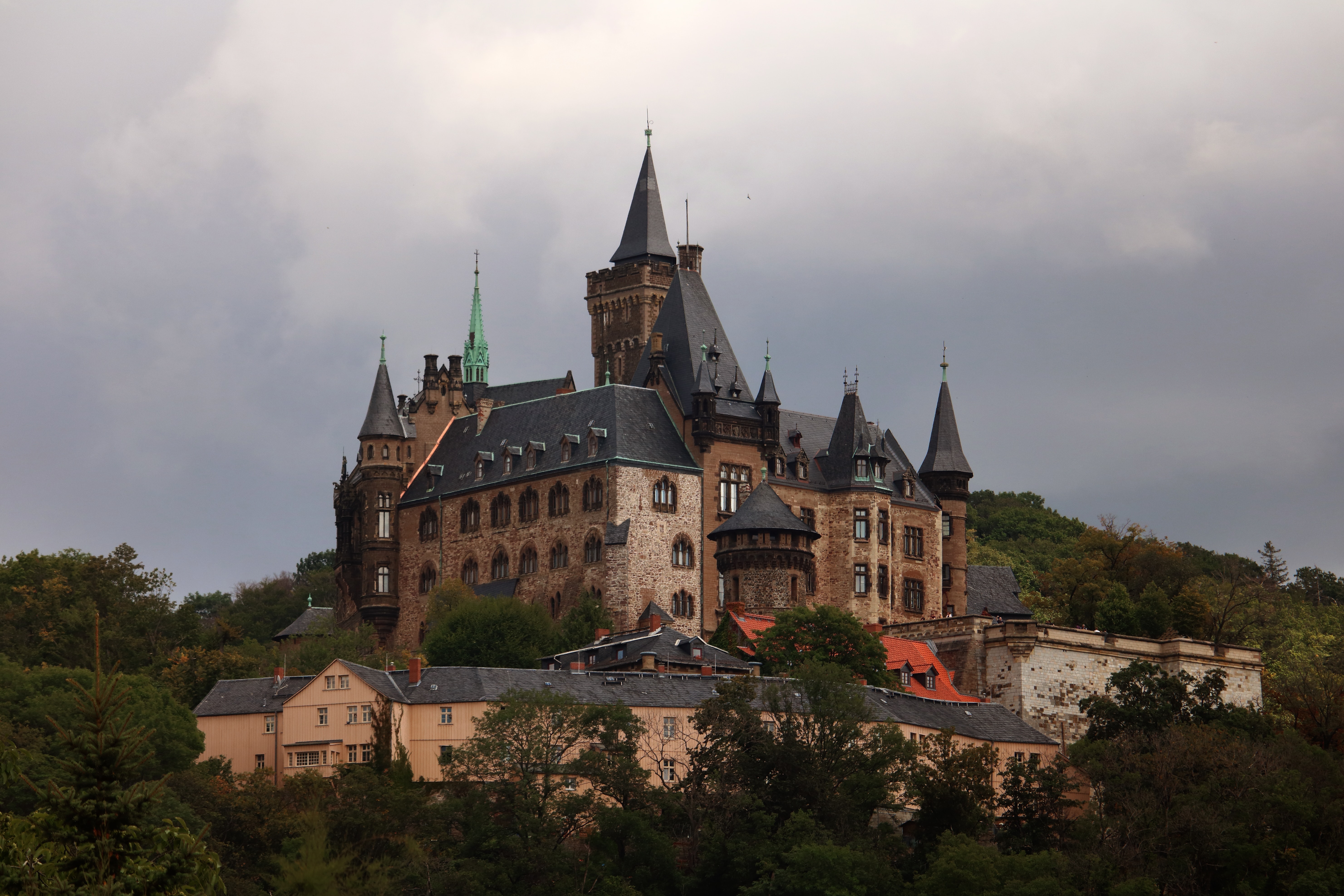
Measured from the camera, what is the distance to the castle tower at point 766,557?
95.9 meters

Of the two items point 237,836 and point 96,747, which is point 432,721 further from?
point 96,747

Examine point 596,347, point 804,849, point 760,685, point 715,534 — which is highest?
point 596,347

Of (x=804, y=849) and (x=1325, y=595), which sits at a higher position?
(x=1325, y=595)

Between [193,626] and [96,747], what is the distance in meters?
60.7

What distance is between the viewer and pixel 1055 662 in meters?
88.9

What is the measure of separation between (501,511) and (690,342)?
1265 cm

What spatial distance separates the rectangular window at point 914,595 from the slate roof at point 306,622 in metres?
30.4

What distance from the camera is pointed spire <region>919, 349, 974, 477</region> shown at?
360 feet

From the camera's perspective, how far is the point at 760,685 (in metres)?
80.6

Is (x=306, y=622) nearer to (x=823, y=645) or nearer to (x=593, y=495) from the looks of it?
(x=593, y=495)

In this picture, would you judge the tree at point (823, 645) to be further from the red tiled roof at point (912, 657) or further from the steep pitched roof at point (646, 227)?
the steep pitched roof at point (646, 227)

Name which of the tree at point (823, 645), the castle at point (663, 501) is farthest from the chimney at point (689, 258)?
the tree at point (823, 645)

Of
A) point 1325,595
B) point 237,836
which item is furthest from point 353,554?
point 1325,595

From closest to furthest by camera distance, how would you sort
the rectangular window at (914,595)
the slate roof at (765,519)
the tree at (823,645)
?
the tree at (823,645) → the slate roof at (765,519) → the rectangular window at (914,595)
